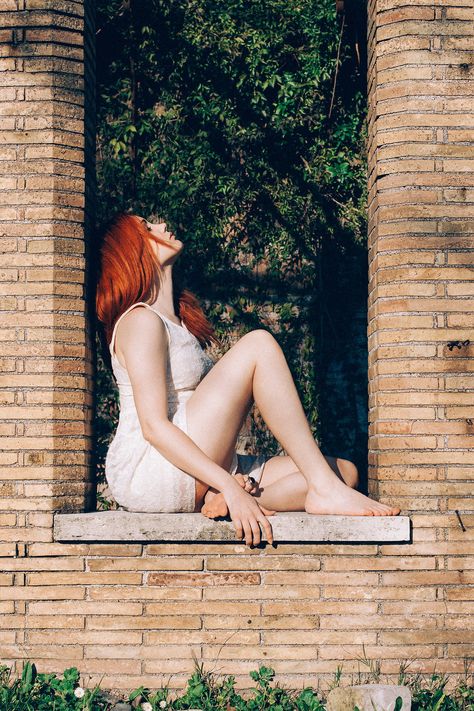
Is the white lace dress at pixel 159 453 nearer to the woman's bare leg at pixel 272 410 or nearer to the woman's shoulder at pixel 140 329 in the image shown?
the woman's shoulder at pixel 140 329

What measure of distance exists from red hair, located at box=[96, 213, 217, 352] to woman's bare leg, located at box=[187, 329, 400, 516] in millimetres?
549

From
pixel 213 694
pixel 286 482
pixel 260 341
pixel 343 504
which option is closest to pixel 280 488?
pixel 286 482

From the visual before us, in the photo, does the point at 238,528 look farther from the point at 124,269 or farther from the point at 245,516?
the point at 124,269

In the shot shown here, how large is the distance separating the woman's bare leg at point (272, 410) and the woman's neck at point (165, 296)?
19.4 inches

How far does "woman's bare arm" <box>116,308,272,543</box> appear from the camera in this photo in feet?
11.4

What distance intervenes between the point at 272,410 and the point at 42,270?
1.20 m

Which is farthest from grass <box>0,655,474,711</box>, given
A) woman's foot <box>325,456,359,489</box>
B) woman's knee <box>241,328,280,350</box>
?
woman's knee <box>241,328,280,350</box>

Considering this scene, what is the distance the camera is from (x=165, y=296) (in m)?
4.07

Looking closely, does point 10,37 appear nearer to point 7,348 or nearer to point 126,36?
point 7,348

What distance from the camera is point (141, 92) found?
7.31 meters

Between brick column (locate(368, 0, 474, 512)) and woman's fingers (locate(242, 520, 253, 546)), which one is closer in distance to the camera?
woman's fingers (locate(242, 520, 253, 546))

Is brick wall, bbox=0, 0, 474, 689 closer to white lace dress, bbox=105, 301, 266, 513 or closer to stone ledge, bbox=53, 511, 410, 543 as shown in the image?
stone ledge, bbox=53, 511, 410, 543

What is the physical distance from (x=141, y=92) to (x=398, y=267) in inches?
172

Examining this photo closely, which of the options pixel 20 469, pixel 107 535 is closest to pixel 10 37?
pixel 20 469
